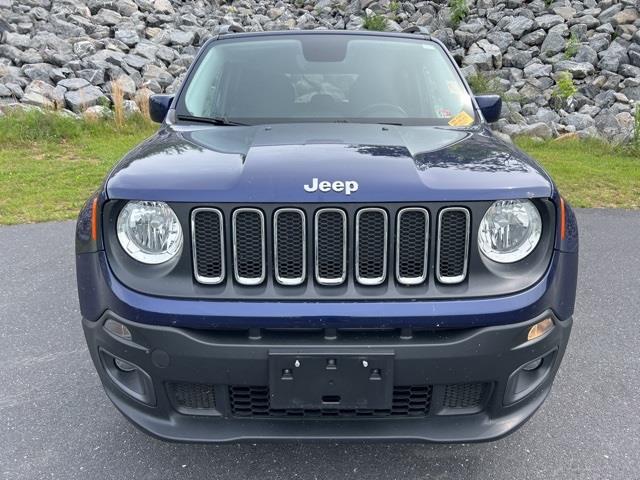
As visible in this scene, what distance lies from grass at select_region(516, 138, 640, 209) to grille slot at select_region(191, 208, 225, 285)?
18.9 ft

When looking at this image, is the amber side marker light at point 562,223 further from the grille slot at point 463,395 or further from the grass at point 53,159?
the grass at point 53,159

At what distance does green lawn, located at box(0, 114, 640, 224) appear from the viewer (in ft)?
22.5

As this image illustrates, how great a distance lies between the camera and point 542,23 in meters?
14.8

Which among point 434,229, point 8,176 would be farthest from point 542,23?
point 434,229

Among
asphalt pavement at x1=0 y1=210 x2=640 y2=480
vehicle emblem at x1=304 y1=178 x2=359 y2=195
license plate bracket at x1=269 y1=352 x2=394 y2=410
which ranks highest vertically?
vehicle emblem at x1=304 y1=178 x2=359 y2=195

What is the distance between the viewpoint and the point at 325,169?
2172 millimetres

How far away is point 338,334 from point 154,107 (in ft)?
6.81

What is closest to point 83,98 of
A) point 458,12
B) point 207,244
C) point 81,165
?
point 81,165

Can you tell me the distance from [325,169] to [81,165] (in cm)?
698

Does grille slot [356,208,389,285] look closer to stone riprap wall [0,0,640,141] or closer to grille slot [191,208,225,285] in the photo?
grille slot [191,208,225,285]

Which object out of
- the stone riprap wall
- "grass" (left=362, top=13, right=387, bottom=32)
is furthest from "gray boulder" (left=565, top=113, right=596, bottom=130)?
"grass" (left=362, top=13, right=387, bottom=32)

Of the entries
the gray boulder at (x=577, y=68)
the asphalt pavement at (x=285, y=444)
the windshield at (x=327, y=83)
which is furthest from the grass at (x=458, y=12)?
the asphalt pavement at (x=285, y=444)

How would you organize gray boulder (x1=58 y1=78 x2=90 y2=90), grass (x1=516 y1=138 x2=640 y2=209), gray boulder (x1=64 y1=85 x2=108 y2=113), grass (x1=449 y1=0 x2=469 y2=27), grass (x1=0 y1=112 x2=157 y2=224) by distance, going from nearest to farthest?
1. grass (x1=0 y1=112 x2=157 y2=224)
2. grass (x1=516 y1=138 x2=640 y2=209)
3. gray boulder (x1=64 y1=85 x2=108 y2=113)
4. gray boulder (x1=58 y1=78 x2=90 y2=90)
5. grass (x1=449 y1=0 x2=469 y2=27)

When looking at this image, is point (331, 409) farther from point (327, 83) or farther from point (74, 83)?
point (74, 83)
